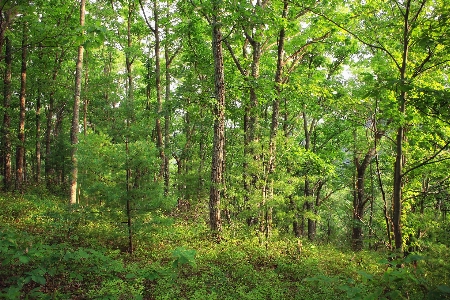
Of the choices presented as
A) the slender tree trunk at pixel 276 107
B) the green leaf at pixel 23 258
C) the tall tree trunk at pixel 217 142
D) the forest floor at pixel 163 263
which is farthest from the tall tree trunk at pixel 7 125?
the green leaf at pixel 23 258

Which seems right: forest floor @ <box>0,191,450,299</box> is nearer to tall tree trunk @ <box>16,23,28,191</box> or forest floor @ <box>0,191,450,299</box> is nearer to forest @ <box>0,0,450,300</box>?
forest @ <box>0,0,450,300</box>

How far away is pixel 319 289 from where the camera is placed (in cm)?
688

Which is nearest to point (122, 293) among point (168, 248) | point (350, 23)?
point (168, 248)

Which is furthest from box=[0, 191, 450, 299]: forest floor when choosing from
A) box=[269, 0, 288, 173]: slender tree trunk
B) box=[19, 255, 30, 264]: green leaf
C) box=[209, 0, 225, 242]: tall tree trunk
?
box=[269, 0, 288, 173]: slender tree trunk

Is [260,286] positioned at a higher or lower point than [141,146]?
lower

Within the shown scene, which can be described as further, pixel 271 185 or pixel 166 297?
pixel 271 185

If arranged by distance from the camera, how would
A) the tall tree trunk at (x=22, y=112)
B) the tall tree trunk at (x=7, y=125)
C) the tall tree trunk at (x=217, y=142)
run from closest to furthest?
1. the tall tree trunk at (x=217, y=142)
2. the tall tree trunk at (x=7, y=125)
3. the tall tree trunk at (x=22, y=112)

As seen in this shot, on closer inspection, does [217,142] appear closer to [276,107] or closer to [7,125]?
[276,107]

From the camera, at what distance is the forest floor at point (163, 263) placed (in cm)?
415

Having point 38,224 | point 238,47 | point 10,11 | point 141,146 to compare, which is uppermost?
point 238,47

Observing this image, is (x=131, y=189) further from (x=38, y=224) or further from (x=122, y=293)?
(x=38, y=224)

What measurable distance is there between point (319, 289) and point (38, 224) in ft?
29.9

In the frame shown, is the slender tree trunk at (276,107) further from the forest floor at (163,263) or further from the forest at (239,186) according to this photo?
the forest floor at (163,263)

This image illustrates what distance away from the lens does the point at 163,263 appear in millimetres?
7785
